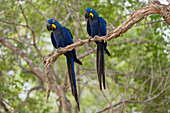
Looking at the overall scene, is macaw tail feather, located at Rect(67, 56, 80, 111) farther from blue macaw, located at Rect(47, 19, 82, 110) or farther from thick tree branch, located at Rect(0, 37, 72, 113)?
thick tree branch, located at Rect(0, 37, 72, 113)

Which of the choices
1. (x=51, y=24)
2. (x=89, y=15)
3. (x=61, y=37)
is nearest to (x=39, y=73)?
(x=61, y=37)

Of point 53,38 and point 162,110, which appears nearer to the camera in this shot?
point 53,38

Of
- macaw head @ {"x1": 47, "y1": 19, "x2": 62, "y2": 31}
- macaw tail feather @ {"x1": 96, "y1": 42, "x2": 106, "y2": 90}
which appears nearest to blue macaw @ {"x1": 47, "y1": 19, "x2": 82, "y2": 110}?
macaw head @ {"x1": 47, "y1": 19, "x2": 62, "y2": 31}

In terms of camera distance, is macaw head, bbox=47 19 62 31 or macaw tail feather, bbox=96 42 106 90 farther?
macaw head, bbox=47 19 62 31

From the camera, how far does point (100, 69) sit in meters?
3.22

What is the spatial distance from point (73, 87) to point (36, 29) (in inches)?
148

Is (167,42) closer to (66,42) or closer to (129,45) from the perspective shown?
(129,45)

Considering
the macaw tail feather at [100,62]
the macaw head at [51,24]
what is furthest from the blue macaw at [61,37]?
the macaw tail feather at [100,62]

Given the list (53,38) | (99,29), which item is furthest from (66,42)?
(99,29)

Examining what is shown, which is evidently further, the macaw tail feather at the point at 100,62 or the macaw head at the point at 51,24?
the macaw head at the point at 51,24

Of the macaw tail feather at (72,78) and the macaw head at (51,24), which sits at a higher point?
the macaw head at (51,24)

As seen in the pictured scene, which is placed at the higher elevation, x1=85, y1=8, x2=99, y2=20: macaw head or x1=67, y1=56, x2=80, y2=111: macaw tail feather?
x1=85, y1=8, x2=99, y2=20: macaw head

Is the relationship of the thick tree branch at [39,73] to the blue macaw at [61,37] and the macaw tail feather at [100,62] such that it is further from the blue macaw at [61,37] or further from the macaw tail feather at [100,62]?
the macaw tail feather at [100,62]

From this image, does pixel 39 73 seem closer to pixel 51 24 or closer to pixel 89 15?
pixel 51 24
